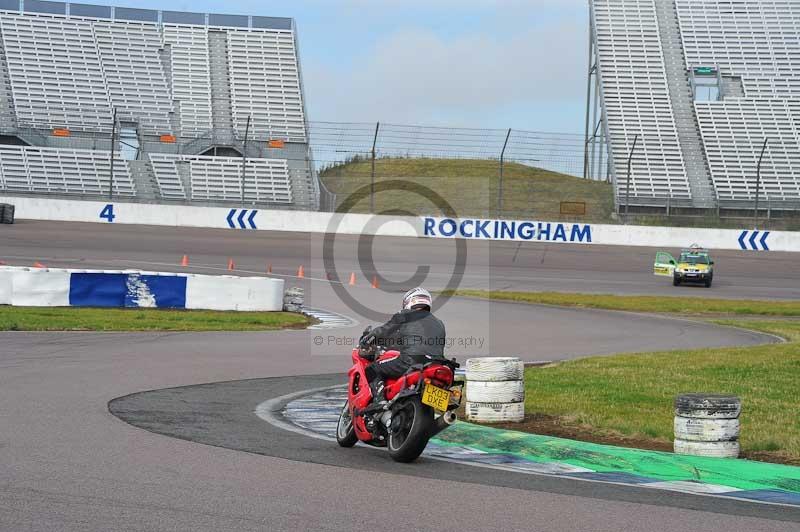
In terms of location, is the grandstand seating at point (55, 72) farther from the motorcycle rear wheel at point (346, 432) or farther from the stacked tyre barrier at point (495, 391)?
the motorcycle rear wheel at point (346, 432)

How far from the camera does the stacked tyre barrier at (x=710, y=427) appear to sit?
8.66 m

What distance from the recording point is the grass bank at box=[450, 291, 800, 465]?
9609mm

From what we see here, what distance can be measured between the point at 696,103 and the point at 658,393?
45963 millimetres

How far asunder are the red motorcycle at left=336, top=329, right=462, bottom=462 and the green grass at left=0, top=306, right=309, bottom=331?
10657mm

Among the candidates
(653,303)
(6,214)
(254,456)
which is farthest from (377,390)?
(6,214)

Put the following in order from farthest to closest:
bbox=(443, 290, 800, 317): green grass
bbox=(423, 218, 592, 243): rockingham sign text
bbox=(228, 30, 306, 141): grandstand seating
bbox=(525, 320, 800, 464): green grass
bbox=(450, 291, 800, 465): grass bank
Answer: bbox=(228, 30, 306, 141): grandstand seating < bbox=(423, 218, 592, 243): rockingham sign text < bbox=(443, 290, 800, 317): green grass < bbox=(525, 320, 800, 464): green grass < bbox=(450, 291, 800, 465): grass bank

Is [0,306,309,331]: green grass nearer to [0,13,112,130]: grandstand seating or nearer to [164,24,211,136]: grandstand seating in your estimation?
[164,24,211,136]: grandstand seating

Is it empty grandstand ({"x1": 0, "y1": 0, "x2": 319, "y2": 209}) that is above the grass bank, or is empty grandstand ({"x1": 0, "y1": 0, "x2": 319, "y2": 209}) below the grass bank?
above

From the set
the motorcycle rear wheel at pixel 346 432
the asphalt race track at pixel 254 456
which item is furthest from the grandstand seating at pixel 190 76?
the motorcycle rear wheel at pixel 346 432

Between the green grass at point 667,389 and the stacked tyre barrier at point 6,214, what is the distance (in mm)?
30798

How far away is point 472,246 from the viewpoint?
43.2 meters

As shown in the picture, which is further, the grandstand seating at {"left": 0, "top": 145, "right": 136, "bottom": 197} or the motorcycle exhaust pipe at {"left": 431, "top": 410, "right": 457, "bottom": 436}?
the grandstand seating at {"left": 0, "top": 145, "right": 136, "bottom": 197}

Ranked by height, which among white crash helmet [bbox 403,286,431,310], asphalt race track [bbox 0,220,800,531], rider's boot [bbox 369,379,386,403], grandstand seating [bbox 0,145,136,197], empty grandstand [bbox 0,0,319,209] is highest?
empty grandstand [bbox 0,0,319,209]

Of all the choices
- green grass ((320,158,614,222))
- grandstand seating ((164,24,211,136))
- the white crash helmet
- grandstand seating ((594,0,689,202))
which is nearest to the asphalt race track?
the white crash helmet
